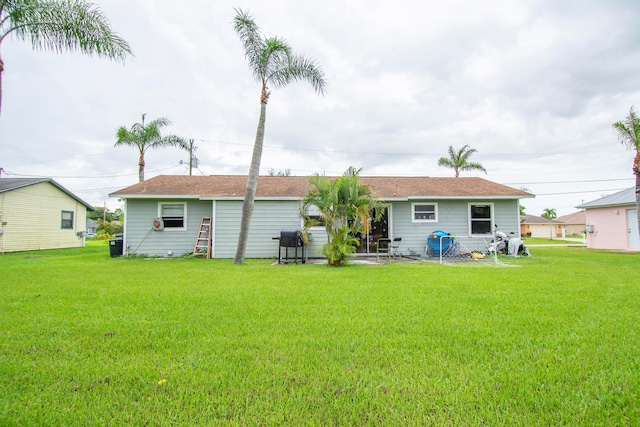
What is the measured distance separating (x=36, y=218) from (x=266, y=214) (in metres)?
14.7

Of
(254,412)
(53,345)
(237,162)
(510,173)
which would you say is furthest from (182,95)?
(510,173)

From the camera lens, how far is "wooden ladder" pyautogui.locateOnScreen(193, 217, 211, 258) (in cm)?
1258

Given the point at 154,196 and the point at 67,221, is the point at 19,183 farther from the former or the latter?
the point at 154,196

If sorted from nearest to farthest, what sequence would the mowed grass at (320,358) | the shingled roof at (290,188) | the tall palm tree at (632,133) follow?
the mowed grass at (320,358) < the tall palm tree at (632,133) < the shingled roof at (290,188)

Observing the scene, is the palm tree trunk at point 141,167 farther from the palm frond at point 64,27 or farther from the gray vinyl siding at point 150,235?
the palm frond at point 64,27

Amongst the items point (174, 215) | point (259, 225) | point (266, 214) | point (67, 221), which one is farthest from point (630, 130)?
point (67, 221)

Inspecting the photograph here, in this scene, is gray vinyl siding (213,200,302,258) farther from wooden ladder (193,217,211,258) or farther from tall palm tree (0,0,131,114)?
tall palm tree (0,0,131,114)

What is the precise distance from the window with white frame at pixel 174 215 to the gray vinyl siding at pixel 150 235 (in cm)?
15

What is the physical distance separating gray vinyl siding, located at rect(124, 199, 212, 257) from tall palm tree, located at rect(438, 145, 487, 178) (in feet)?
69.0

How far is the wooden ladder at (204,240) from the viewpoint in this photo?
12.6 m

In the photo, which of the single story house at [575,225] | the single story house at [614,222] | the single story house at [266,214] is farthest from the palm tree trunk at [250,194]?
the single story house at [575,225]

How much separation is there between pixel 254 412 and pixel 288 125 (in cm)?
1743

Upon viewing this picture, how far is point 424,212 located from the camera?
1343 centimetres

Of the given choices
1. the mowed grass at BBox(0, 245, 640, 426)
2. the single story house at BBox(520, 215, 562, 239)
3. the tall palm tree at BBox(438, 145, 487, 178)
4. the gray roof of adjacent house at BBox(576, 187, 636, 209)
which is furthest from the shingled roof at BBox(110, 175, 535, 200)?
the single story house at BBox(520, 215, 562, 239)
